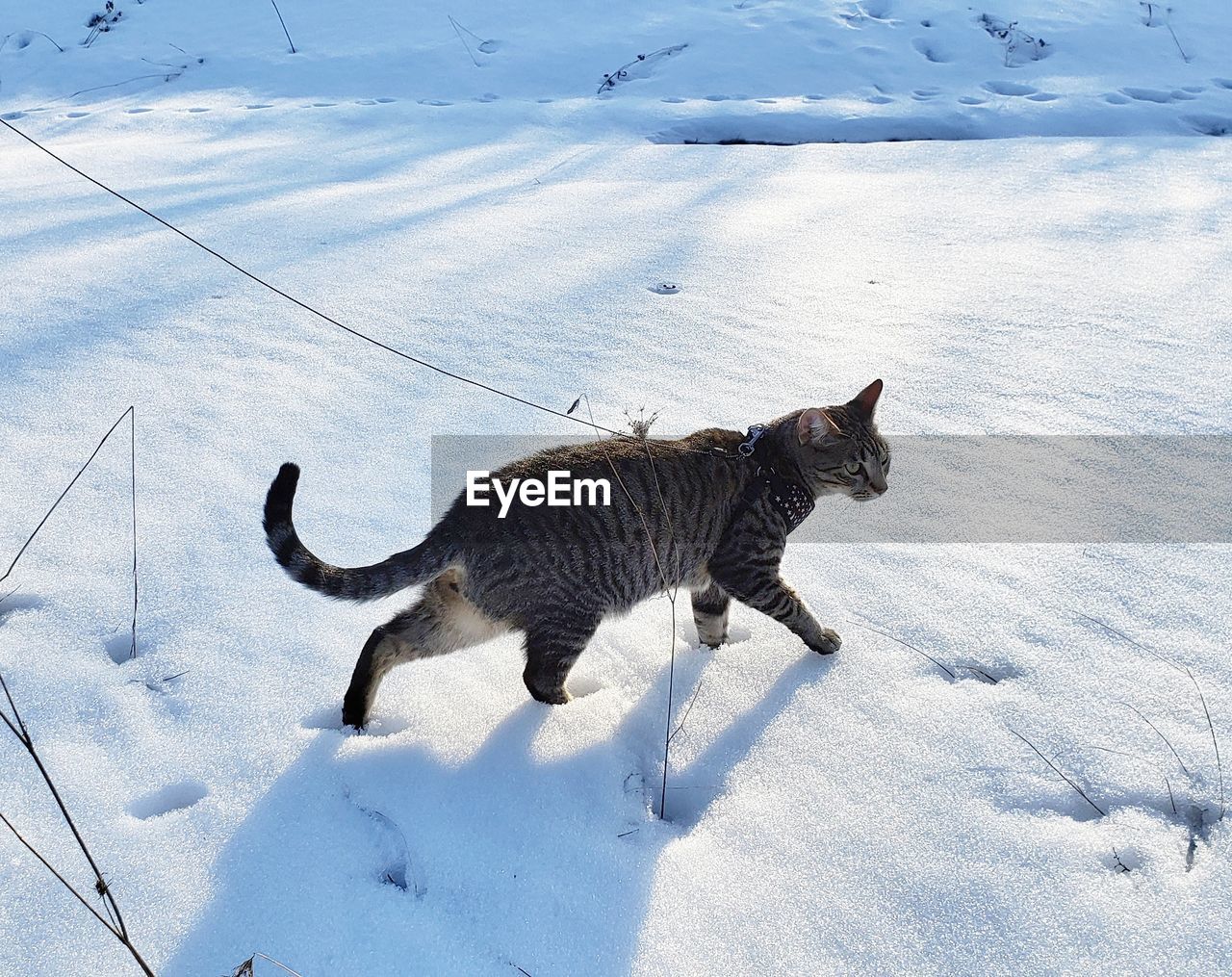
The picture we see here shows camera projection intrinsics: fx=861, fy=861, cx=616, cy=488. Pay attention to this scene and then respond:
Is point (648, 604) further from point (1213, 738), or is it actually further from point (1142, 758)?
point (1213, 738)

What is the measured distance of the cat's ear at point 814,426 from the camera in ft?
8.23

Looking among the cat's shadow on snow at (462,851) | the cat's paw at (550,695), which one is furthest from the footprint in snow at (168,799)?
the cat's paw at (550,695)

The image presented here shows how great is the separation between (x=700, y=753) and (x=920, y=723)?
524 millimetres

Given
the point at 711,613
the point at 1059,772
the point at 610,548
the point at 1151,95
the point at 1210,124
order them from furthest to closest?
the point at 1151,95 < the point at 1210,124 < the point at 711,613 < the point at 610,548 < the point at 1059,772

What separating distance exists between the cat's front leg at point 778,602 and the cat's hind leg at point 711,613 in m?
0.10

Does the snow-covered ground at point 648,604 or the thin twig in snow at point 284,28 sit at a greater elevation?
the thin twig in snow at point 284,28

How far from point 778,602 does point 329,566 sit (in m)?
1.17

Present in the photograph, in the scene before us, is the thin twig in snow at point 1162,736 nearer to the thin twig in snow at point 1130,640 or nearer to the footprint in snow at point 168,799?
the thin twig in snow at point 1130,640

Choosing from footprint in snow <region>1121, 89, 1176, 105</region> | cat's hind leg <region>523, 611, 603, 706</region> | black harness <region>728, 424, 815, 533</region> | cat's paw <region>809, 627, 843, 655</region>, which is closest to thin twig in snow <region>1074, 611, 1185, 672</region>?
cat's paw <region>809, 627, 843, 655</region>

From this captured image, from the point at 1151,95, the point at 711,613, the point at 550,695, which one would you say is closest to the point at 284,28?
the point at 1151,95

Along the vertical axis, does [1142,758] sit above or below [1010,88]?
below

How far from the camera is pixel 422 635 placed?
2180 mm

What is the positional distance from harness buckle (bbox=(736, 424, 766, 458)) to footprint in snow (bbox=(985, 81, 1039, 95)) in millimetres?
5680

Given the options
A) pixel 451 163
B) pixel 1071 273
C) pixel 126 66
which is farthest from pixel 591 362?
pixel 126 66
